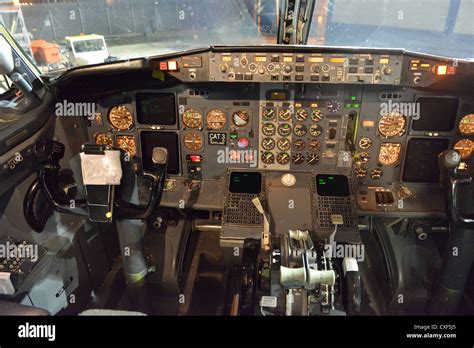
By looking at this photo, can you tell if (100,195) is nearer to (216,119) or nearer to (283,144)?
(216,119)

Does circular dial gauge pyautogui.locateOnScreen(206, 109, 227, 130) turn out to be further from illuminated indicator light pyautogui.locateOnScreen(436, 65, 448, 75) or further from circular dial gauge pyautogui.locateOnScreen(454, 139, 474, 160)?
circular dial gauge pyautogui.locateOnScreen(454, 139, 474, 160)

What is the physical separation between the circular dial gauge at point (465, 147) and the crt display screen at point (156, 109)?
2398 mm

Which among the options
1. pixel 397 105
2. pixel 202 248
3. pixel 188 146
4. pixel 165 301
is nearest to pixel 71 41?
pixel 188 146

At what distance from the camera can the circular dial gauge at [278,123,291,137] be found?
10.3 feet

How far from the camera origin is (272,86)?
3.01 m

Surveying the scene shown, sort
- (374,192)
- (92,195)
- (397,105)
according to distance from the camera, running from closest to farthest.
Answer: (92,195), (397,105), (374,192)

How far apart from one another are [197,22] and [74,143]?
1.53 m

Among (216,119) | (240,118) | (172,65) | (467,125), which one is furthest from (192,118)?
(467,125)

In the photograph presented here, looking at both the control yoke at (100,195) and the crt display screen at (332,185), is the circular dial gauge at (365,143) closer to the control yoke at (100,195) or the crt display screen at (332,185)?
the crt display screen at (332,185)

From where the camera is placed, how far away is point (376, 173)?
3.22m

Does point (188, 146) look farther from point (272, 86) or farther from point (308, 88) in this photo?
point (308, 88)

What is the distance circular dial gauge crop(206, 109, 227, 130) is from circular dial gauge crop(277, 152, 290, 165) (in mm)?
571

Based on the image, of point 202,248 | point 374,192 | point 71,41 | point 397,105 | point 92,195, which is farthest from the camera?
point 71,41

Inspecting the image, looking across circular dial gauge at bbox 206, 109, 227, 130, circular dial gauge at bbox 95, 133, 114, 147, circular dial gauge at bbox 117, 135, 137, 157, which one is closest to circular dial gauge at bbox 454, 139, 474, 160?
circular dial gauge at bbox 206, 109, 227, 130
